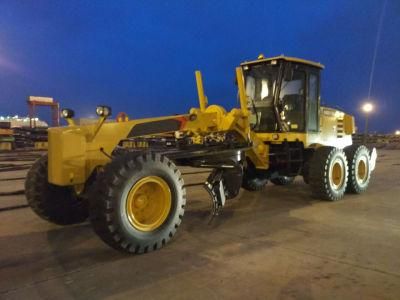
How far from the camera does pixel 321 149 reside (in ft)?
29.8

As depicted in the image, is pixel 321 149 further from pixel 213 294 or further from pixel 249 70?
pixel 213 294

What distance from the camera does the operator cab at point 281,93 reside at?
352 inches

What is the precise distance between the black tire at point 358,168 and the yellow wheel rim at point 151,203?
5.94m

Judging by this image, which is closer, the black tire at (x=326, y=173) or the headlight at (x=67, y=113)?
the headlight at (x=67, y=113)

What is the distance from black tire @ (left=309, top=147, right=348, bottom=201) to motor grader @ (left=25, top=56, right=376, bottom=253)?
22 millimetres

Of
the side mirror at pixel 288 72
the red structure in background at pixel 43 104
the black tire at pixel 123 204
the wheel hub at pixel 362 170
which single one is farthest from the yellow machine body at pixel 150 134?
the red structure in background at pixel 43 104

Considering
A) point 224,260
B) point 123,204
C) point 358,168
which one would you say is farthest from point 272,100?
point 123,204

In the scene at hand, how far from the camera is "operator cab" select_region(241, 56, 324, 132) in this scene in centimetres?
895

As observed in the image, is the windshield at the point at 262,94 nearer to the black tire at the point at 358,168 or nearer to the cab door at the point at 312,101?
the cab door at the point at 312,101

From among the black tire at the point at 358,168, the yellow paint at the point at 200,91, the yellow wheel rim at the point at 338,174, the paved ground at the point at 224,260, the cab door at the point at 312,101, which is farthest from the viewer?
the black tire at the point at 358,168

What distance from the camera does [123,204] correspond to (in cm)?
490

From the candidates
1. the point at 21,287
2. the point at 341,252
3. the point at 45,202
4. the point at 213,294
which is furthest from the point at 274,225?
the point at 21,287

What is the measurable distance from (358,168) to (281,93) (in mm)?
3115

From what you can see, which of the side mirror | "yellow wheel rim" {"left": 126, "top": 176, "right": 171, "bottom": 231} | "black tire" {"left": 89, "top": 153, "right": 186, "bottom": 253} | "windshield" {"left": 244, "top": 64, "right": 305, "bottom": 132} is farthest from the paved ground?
the side mirror
